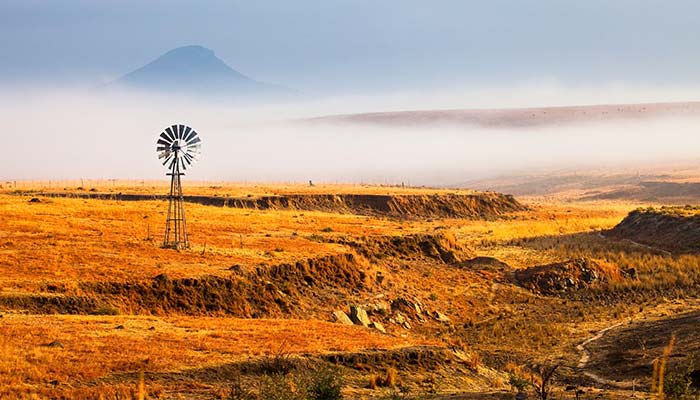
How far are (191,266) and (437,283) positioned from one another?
15544mm

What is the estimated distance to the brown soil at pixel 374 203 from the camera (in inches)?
2972

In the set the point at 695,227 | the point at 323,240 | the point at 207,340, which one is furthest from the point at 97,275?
the point at 695,227

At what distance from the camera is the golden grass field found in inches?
722

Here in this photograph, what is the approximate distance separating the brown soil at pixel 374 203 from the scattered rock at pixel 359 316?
41.6 metres

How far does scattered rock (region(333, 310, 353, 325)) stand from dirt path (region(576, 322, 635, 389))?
31.1 feet

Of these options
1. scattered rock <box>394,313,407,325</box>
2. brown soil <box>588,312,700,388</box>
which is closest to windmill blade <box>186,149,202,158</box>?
scattered rock <box>394,313,407,325</box>

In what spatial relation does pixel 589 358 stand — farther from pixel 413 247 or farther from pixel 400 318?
pixel 413 247

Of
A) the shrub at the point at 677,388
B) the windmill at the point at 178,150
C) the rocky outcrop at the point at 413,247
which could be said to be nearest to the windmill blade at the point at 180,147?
the windmill at the point at 178,150

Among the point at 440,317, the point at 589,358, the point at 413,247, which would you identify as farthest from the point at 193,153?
the point at 589,358

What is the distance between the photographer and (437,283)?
4159 cm

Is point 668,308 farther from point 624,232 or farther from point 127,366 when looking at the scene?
point 624,232

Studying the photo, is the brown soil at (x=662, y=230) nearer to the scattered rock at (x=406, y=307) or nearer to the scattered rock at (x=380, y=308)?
the scattered rock at (x=406, y=307)

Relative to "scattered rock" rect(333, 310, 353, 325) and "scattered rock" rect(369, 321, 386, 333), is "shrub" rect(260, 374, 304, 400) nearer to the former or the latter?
"scattered rock" rect(333, 310, 353, 325)

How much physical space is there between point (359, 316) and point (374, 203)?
52.5 metres
